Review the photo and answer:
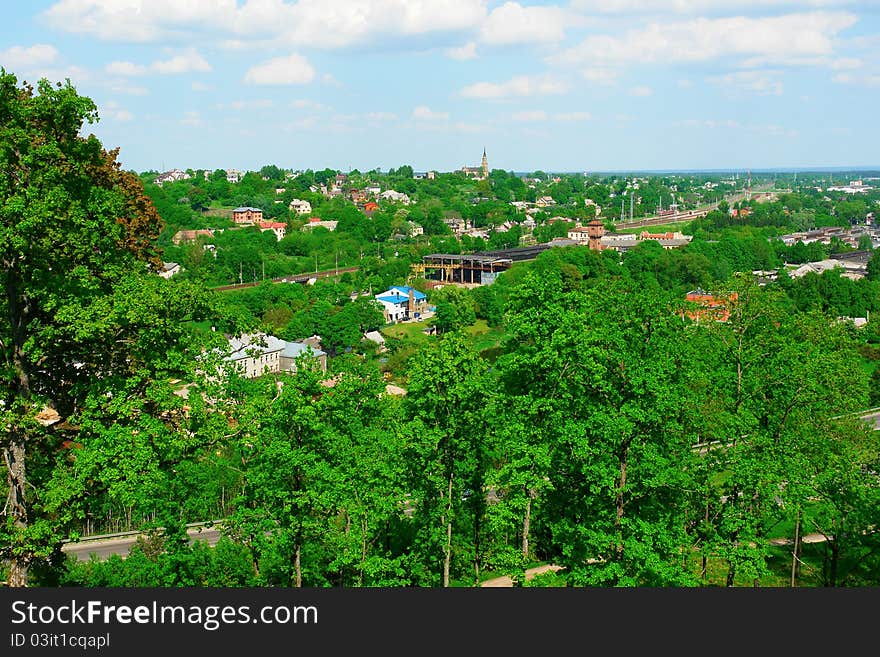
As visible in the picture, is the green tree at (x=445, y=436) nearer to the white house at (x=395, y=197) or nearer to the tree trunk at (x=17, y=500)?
the tree trunk at (x=17, y=500)

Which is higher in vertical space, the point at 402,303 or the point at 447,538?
the point at 447,538

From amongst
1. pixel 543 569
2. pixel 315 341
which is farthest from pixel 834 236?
pixel 543 569

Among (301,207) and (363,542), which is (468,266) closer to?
(301,207)

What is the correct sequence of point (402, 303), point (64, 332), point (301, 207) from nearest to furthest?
point (64, 332) < point (402, 303) < point (301, 207)

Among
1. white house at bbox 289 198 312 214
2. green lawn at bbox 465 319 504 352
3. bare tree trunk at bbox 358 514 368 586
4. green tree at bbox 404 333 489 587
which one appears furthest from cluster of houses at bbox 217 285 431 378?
white house at bbox 289 198 312 214

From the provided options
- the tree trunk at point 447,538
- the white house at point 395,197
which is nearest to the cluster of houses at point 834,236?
the white house at point 395,197

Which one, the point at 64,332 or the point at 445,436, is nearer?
the point at 64,332
